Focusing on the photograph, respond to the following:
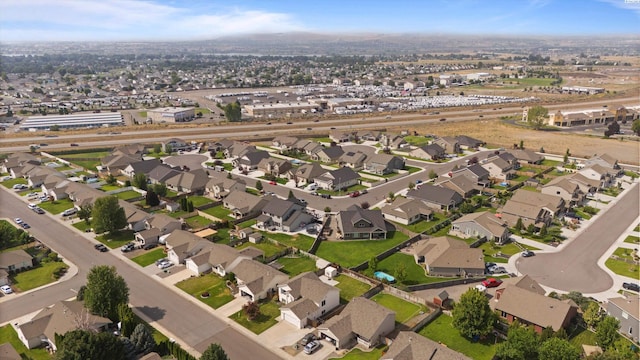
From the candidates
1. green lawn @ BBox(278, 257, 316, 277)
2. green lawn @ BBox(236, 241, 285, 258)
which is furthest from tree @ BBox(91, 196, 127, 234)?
green lawn @ BBox(278, 257, 316, 277)

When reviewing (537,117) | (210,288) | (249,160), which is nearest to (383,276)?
(210,288)

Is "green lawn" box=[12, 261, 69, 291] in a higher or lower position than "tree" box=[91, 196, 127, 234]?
lower

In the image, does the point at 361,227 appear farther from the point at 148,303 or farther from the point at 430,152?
the point at 430,152

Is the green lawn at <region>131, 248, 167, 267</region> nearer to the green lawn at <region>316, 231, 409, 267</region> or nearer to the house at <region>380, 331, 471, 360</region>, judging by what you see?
the green lawn at <region>316, 231, 409, 267</region>

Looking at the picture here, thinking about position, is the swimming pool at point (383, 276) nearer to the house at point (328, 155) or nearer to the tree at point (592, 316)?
the tree at point (592, 316)

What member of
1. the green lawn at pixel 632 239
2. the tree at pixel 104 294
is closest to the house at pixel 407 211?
the green lawn at pixel 632 239

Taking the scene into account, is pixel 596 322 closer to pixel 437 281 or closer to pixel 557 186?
pixel 437 281

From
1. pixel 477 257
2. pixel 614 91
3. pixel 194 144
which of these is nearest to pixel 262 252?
pixel 477 257

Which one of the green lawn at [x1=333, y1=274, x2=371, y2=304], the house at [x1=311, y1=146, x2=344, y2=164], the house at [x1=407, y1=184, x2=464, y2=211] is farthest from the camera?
the house at [x1=311, y1=146, x2=344, y2=164]
